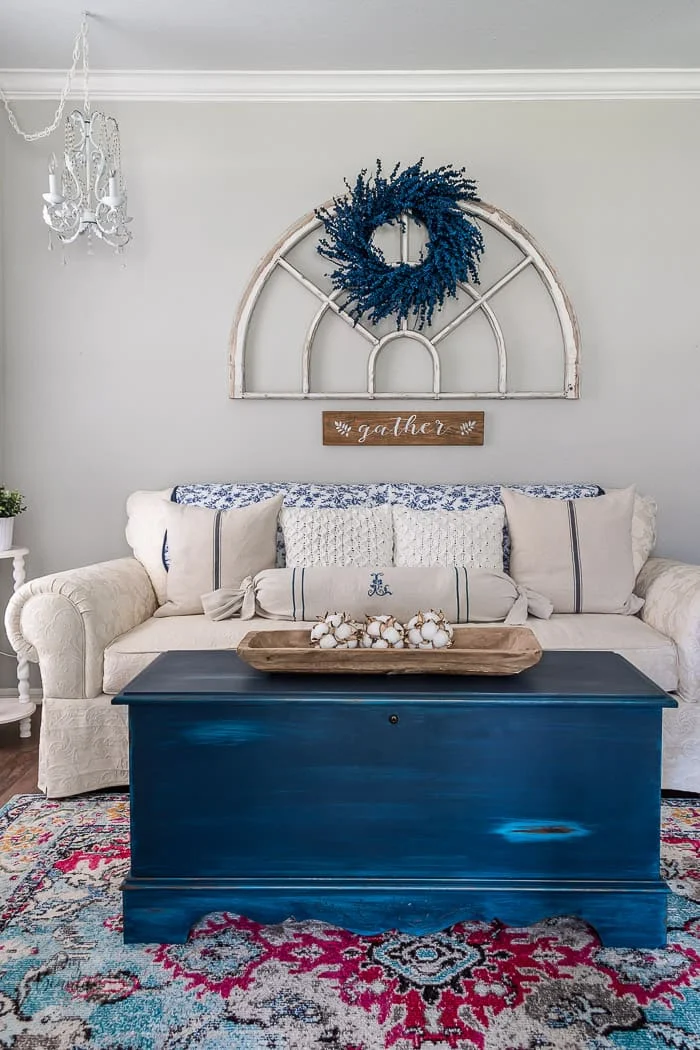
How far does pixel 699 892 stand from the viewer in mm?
1854

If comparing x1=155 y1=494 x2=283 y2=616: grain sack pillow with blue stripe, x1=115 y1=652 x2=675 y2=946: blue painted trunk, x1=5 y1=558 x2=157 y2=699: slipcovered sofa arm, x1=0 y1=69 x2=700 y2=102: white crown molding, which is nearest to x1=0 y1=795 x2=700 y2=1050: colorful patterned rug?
x1=115 y1=652 x2=675 y2=946: blue painted trunk

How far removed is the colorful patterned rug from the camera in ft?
4.54

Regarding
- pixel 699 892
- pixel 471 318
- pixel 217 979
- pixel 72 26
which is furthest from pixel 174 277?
pixel 699 892

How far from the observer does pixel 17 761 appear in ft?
8.98

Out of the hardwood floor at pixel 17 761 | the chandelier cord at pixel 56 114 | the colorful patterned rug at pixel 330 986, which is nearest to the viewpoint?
the colorful patterned rug at pixel 330 986

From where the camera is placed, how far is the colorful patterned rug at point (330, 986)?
1.38 m

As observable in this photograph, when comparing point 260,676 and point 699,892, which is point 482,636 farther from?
point 699,892

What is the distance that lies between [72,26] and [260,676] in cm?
253

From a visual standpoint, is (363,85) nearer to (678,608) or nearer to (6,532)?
(6,532)

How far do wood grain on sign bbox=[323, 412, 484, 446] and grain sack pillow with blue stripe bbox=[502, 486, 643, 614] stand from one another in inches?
21.3

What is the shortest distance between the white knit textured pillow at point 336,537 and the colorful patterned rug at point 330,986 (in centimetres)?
129

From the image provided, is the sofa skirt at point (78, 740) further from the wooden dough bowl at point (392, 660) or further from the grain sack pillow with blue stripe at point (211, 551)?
the wooden dough bowl at point (392, 660)

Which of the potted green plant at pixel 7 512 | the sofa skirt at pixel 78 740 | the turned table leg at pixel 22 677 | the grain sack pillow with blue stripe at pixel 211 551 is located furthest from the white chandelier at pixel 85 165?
the sofa skirt at pixel 78 740

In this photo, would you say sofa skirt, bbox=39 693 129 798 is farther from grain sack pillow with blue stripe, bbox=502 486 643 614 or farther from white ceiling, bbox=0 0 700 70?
white ceiling, bbox=0 0 700 70
